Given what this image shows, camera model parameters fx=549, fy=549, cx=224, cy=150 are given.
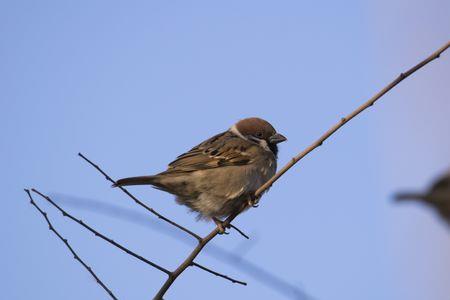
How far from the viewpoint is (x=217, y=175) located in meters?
4.39

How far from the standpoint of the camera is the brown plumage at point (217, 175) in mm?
4246

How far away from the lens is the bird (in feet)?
13.9

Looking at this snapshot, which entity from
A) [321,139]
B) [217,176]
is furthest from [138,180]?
[321,139]

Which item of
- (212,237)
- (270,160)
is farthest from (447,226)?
(270,160)

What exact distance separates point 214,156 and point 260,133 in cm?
61

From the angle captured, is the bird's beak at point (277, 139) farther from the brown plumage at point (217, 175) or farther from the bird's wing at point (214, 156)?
the bird's wing at point (214, 156)

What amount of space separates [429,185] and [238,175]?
3726 mm

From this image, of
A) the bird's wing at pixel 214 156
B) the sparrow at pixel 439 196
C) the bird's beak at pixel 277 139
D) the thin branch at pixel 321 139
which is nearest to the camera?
the sparrow at pixel 439 196

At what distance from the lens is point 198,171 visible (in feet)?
14.5

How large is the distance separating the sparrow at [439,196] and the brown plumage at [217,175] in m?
3.39

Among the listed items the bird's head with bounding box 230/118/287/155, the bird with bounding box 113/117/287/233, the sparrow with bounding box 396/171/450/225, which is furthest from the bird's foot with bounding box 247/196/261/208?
the sparrow with bounding box 396/171/450/225

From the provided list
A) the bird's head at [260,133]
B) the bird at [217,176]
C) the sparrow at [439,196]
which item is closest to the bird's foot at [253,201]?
the bird at [217,176]

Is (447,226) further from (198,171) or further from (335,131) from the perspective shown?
(198,171)

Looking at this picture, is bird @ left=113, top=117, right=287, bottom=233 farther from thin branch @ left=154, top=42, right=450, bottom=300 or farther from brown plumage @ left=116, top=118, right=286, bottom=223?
thin branch @ left=154, top=42, right=450, bottom=300
